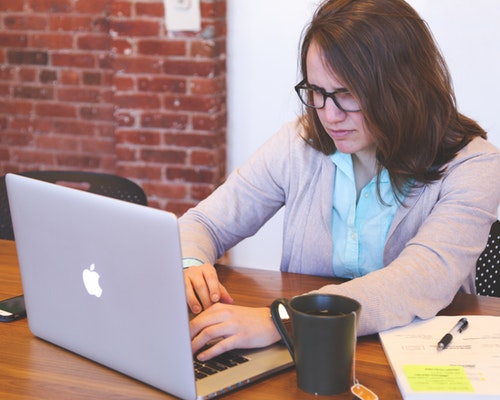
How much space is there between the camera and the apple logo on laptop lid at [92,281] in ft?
4.25

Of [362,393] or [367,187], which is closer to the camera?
[362,393]

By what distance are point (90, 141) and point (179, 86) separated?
56cm

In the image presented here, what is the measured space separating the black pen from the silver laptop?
0.25 m

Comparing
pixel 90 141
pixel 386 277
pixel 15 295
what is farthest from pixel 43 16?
pixel 386 277

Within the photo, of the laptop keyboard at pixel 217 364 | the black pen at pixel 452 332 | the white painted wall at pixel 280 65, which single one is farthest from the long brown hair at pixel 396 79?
the white painted wall at pixel 280 65

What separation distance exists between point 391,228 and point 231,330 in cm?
57

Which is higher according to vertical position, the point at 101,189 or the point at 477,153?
the point at 477,153

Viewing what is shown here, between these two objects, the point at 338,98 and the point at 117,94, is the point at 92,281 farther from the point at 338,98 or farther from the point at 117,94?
the point at 117,94

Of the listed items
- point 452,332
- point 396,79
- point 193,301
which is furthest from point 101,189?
point 452,332

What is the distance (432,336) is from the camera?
143 centimetres

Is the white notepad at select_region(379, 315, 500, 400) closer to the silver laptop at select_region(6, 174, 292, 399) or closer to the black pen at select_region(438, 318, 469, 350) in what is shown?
the black pen at select_region(438, 318, 469, 350)

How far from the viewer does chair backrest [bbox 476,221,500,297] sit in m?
1.90

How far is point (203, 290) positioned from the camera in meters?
1.56

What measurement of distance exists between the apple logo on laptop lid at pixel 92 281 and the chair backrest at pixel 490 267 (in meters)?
0.98
